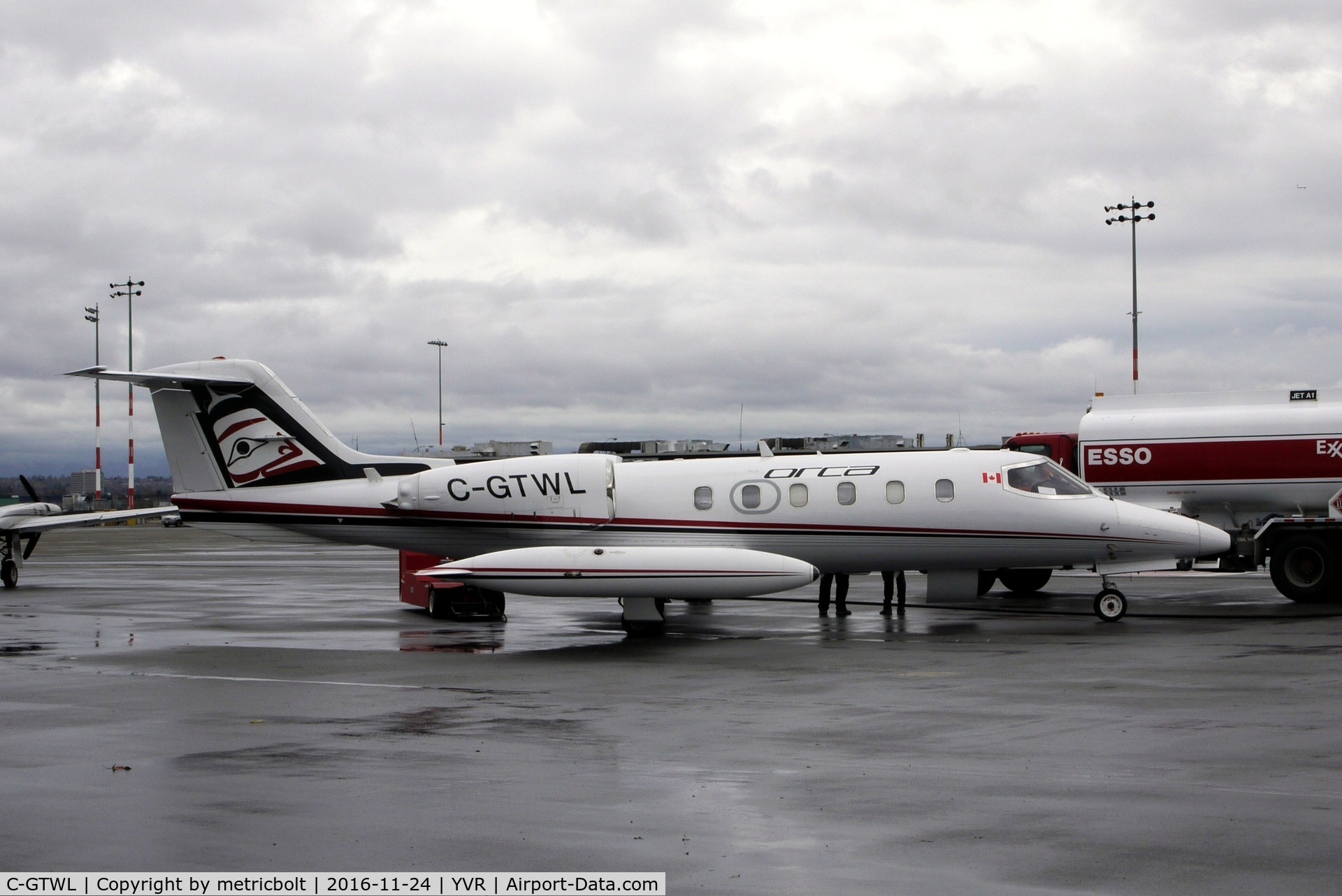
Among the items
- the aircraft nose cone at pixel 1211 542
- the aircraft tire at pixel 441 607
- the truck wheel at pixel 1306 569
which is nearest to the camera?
the aircraft nose cone at pixel 1211 542

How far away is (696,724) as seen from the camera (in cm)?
1204

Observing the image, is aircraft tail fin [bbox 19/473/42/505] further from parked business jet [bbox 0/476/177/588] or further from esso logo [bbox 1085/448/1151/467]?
esso logo [bbox 1085/448/1151/467]

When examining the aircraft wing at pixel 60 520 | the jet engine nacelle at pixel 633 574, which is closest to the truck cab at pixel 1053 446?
the jet engine nacelle at pixel 633 574

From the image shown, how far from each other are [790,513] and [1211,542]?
666 cm

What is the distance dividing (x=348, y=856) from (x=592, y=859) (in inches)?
53.8

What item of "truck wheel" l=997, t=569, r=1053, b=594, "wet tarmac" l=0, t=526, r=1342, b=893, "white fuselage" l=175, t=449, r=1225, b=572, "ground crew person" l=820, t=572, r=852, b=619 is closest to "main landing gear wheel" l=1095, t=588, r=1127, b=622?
"wet tarmac" l=0, t=526, r=1342, b=893

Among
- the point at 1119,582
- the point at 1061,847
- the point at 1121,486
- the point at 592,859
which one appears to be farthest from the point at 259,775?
the point at 1119,582

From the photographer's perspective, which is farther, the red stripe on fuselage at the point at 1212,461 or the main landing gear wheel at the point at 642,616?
the red stripe on fuselage at the point at 1212,461

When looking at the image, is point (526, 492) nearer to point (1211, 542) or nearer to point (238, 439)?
point (238, 439)

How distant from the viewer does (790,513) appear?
21297 mm

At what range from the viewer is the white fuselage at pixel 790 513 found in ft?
69.4

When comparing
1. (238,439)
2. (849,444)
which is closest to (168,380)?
(238,439)

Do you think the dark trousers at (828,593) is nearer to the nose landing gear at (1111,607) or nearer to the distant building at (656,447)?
the nose landing gear at (1111,607)

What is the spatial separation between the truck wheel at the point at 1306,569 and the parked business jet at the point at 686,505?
3.07 meters
